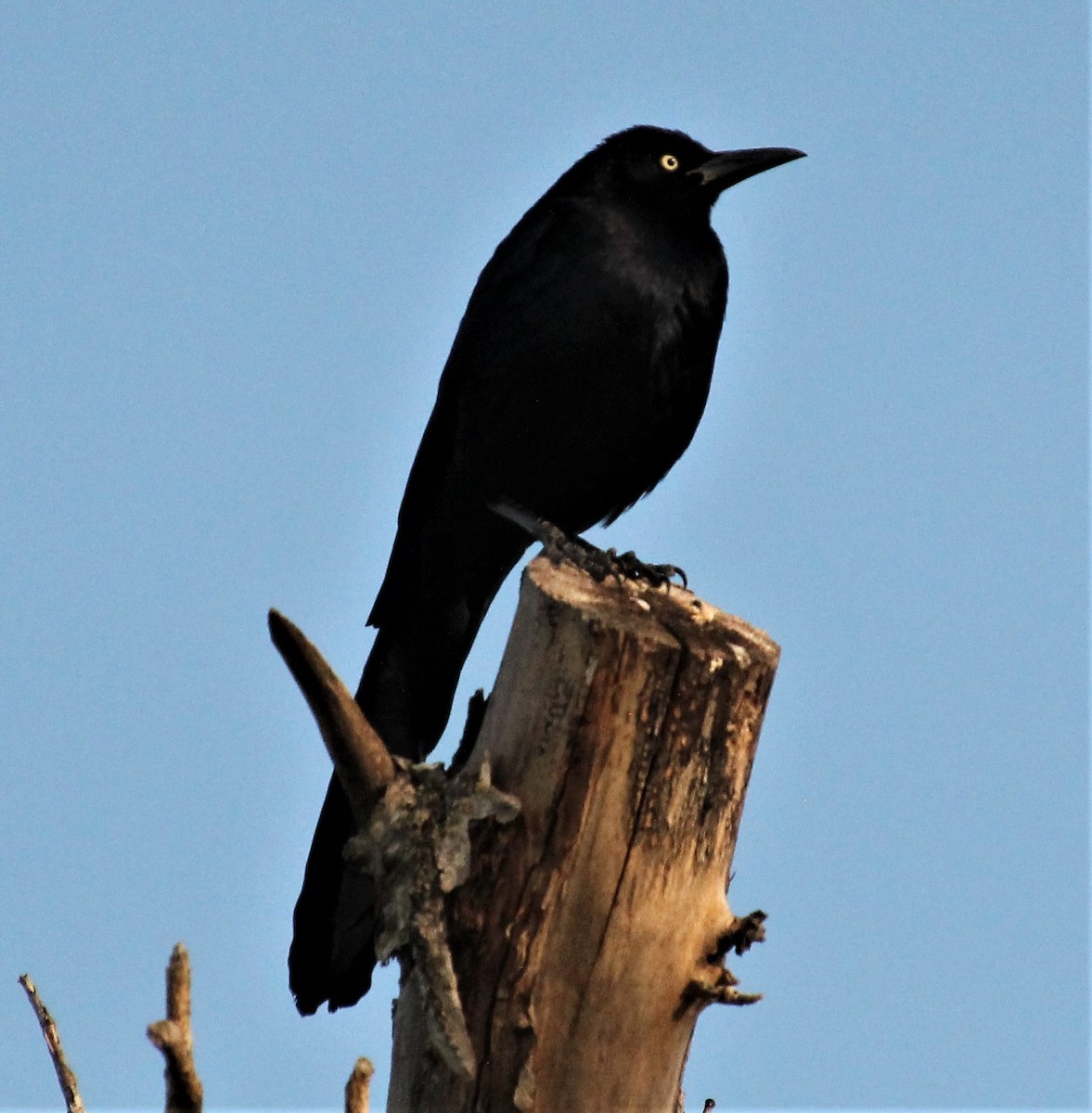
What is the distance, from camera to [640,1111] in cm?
327

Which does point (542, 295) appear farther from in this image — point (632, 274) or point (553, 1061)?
point (553, 1061)

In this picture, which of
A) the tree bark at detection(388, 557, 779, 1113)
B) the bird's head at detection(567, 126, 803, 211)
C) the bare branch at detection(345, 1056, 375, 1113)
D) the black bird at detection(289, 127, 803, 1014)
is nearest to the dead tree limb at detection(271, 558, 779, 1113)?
the tree bark at detection(388, 557, 779, 1113)

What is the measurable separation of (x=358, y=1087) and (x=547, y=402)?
108 inches

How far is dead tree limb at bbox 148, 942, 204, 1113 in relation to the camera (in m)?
2.39

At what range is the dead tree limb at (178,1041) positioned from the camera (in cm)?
239

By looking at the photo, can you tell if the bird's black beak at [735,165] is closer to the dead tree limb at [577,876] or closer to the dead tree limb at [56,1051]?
the dead tree limb at [577,876]

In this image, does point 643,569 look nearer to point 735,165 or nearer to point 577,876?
point 577,876

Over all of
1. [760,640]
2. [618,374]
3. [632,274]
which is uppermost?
[632,274]

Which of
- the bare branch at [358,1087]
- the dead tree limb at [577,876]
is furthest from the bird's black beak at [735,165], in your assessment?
the bare branch at [358,1087]

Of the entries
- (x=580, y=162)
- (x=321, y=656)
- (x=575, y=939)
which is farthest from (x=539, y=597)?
(x=580, y=162)

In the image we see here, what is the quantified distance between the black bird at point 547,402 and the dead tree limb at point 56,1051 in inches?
89.6

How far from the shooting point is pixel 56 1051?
2707 millimetres

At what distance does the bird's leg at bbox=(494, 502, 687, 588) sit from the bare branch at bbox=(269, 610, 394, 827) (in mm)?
724

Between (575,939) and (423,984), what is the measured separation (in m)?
0.37
